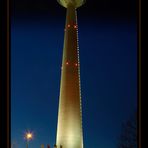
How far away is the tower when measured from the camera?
197 inches

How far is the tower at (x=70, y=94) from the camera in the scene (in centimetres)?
499

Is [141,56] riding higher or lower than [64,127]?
higher

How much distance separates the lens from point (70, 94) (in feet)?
17.7

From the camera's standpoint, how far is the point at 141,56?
162 cm

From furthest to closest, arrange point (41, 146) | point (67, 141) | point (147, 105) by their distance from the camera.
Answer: point (67, 141) → point (41, 146) → point (147, 105)

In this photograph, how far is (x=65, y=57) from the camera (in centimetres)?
565

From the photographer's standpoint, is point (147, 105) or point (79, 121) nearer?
point (147, 105)

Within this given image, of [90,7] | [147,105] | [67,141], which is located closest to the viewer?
[147,105]

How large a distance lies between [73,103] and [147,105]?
12.3 ft
